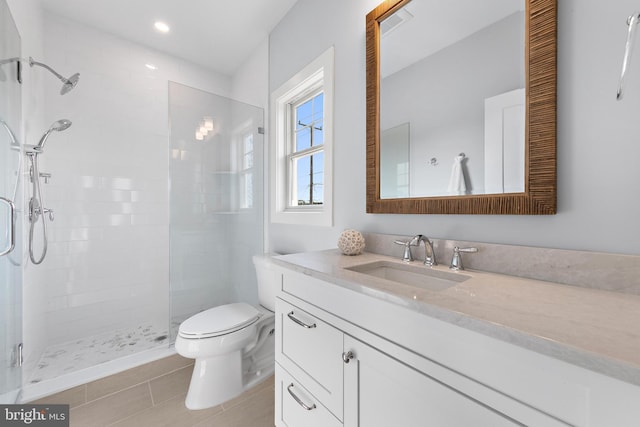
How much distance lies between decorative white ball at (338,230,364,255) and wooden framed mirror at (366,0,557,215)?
0.66ft

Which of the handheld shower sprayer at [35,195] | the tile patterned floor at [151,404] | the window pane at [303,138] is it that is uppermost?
the window pane at [303,138]

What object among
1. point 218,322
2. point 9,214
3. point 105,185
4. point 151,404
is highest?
point 105,185

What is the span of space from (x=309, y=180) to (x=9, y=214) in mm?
1697

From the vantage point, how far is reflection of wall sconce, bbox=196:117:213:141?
6.79 feet

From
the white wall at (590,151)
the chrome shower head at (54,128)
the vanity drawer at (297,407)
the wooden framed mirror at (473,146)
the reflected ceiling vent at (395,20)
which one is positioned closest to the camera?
the white wall at (590,151)

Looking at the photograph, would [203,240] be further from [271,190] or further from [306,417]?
[306,417]

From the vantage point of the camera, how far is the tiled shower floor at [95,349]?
1.75m

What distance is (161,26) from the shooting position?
2.20 m

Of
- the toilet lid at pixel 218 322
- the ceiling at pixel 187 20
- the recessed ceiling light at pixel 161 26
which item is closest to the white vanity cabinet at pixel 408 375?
the toilet lid at pixel 218 322

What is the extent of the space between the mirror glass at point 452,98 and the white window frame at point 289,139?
0.42 metres

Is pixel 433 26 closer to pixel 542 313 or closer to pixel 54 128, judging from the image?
pixel 542 313

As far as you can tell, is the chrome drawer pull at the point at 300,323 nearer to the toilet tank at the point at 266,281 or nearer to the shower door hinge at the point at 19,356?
the toilet tank at the point at 266,281

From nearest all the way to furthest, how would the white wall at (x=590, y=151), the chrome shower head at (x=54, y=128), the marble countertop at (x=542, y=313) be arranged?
the marble countertop at (x=542, y=313) → the white wall at (x=590, y=151) → the chrome shower head at (x=54, y=128)

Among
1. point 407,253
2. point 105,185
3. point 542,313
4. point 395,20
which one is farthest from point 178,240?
point 542,313
